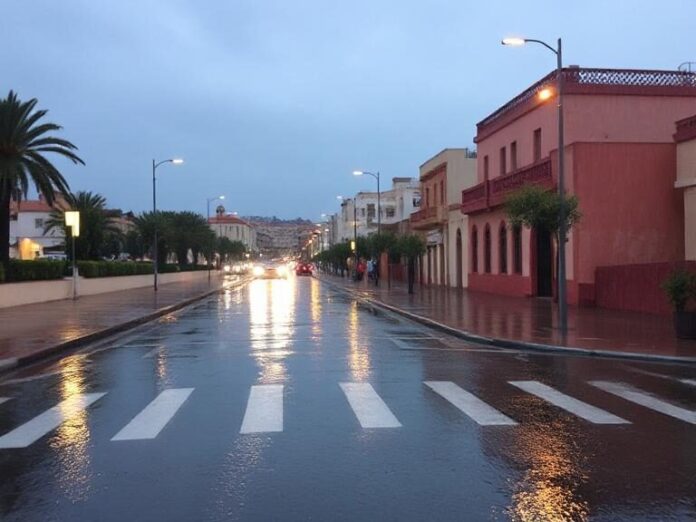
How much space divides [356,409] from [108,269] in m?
37.0

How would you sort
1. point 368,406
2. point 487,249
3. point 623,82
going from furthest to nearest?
point 487,249, point 623,82, point 368,406

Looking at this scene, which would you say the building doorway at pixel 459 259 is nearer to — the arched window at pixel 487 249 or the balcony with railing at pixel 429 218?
the balcony with railing at pixel 429 218

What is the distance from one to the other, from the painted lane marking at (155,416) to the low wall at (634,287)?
621 inches

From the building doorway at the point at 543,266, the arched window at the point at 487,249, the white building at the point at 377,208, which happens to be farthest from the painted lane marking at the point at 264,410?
the white building at the point at 377,208

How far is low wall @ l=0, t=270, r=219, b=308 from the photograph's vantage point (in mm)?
28906

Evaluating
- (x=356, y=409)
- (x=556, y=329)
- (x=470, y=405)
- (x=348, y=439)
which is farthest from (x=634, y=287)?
(x=348, y=439)

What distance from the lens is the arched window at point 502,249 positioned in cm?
3619

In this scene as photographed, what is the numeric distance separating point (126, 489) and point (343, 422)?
9.81 feet

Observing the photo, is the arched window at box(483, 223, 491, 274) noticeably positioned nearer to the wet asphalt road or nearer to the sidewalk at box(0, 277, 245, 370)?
the sidewalk at box(0, 277, 245, 370)

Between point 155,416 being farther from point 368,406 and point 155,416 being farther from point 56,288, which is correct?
point 56,288

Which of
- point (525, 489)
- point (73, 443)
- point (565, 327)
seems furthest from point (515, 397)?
point (565, 327)

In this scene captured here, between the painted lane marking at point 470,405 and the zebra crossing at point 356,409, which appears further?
the painted lane marking at point 470,405

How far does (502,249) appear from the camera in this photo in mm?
36812

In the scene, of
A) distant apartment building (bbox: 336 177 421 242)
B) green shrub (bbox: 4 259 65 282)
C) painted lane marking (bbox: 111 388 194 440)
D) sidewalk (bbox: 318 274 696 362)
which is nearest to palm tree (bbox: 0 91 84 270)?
green shrub (bbox: 4 259 65 282)
